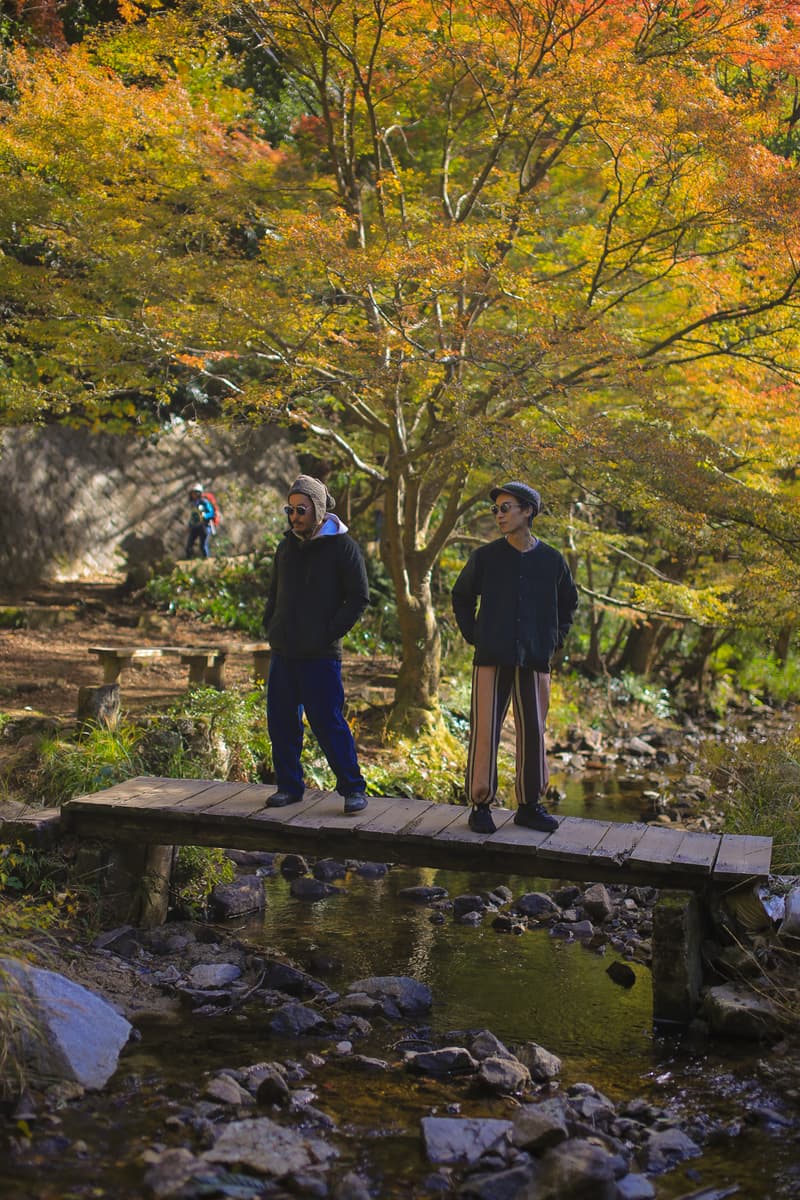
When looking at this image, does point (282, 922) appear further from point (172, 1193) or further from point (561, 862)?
point (172, 1193)

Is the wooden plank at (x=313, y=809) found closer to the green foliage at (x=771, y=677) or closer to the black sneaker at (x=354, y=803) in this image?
the black sneaker at (x=354, y=803)

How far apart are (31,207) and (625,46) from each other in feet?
15.3

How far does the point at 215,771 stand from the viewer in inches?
332

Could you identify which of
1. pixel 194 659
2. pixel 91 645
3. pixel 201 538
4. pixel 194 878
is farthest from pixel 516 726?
pixel 201 538

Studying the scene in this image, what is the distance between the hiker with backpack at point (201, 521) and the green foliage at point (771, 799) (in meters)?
9.96

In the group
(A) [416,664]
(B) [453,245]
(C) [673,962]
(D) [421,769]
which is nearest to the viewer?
(C) [673,962]

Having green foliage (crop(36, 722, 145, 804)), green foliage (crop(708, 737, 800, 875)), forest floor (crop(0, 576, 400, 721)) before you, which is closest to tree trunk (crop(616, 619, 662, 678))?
forest floor (crop(0, 576, 400, 721))

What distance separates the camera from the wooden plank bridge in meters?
5.50

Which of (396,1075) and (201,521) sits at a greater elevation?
(201,521)

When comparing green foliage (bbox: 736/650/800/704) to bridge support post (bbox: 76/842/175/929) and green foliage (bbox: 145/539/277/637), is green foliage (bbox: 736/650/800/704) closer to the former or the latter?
green foliage (bbox: 145/539/277/637)

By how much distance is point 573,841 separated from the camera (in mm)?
5699

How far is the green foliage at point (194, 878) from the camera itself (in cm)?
680

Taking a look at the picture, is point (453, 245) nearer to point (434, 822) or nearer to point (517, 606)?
point (517, 606)

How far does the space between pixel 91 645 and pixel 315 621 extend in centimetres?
796
